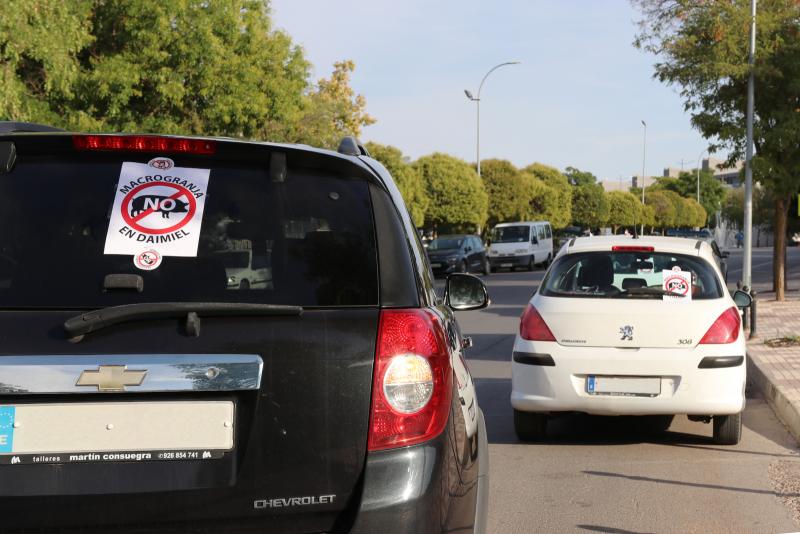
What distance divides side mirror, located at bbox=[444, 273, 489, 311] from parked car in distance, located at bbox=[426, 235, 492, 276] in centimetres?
3114

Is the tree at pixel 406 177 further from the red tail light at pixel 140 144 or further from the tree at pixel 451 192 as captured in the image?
the red tail light at pixel 140 144

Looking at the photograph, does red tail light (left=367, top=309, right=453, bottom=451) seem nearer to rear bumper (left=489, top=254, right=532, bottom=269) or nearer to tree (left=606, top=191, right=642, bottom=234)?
rear bumper (left=489, top=254, right=532, bottom=269)

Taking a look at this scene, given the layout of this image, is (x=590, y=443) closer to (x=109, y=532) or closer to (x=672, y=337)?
(x=672, y=337)

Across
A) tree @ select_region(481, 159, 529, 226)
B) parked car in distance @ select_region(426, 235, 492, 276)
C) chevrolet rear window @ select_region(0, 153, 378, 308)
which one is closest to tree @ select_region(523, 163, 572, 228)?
tree @ select_region(481, 159, 529, 226)

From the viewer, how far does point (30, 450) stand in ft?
9.09

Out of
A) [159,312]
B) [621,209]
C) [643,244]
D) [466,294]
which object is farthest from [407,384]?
[621,209]

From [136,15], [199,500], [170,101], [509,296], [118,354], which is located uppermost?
[136,15]

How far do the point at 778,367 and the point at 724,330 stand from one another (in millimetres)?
4494

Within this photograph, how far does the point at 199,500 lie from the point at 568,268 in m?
5.84

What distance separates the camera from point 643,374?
7.63m

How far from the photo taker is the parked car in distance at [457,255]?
124ft

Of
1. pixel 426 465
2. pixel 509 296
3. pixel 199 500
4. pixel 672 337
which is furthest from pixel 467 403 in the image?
pixel 509 296

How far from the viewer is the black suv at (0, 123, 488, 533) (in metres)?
2.78

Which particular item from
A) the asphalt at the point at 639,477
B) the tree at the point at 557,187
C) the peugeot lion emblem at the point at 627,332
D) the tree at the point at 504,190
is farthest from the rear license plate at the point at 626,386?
the tree at the point at 557,187
